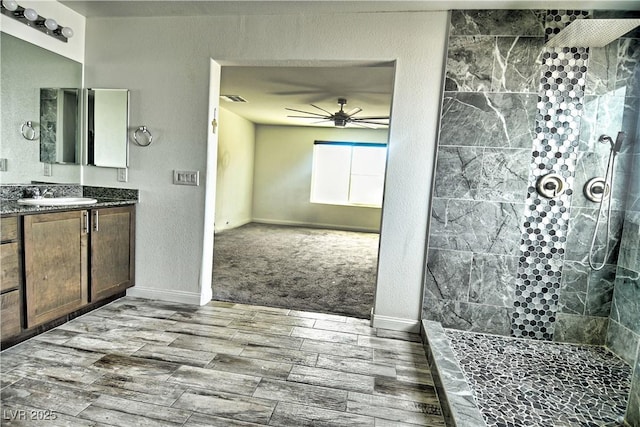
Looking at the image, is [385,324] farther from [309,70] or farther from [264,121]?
[264,121]

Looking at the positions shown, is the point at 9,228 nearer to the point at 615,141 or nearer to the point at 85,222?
the point at 85,222

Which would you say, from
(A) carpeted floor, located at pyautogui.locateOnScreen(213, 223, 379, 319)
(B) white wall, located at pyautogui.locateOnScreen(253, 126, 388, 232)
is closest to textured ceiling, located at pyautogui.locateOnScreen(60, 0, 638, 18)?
(A) carpeted floor, located at pyautogui.locateOnScreen(213, 223, 379, 319)

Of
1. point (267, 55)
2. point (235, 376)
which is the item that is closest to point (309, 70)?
point (267, 55)

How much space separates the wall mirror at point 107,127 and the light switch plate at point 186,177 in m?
0.47

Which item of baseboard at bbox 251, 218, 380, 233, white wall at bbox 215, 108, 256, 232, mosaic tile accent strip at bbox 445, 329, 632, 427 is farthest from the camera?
baseboard at bbox 251, 218, 380, 233

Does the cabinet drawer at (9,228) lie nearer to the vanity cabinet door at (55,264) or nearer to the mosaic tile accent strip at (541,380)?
the vanity cabinet door at (55,264)

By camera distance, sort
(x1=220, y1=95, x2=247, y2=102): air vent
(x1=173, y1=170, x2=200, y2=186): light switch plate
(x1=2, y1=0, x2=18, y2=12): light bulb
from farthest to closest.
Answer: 1. (x1=220, y1=95, x2=247, y2=102): air vent
2. (x1=173, y1=170, x2=200, y2=186): light switch plate
3. (x1=2, y1=0, x2=18, y2=12): light bulb

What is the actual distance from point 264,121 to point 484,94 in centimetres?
580

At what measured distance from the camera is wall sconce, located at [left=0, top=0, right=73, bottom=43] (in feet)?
7.18

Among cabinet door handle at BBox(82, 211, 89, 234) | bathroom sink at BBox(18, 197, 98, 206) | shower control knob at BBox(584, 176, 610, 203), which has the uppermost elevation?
shower control knob at BBox(584, 176, 610, 203)

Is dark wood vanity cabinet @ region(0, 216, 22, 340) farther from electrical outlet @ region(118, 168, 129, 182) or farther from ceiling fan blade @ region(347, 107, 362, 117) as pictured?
ceiling fan blade @ region(347, 107, 362, 117)

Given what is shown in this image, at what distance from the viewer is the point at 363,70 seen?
3.63 meters

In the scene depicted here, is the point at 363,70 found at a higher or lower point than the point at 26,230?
higher

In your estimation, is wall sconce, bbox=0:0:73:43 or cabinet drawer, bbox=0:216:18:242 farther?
wall sconce, bbox=0:0:73:43
